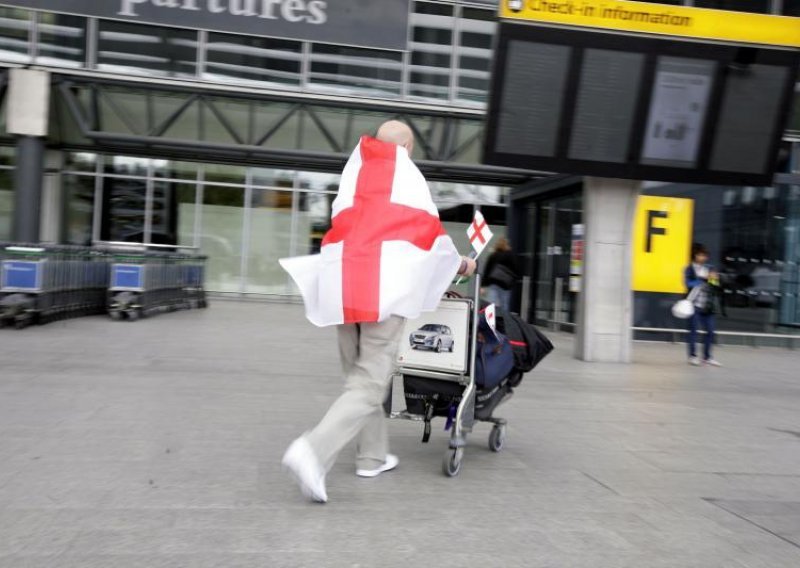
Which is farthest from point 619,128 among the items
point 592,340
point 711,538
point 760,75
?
point 711,538

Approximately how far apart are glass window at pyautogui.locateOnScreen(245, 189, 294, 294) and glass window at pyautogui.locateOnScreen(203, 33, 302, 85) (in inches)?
136

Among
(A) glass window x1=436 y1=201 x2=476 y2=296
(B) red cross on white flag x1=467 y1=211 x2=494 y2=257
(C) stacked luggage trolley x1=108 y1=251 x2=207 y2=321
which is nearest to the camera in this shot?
(B) red cross on white flag x1=467 y1=211 x2=494 y2=257

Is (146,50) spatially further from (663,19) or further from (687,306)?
(687,306)

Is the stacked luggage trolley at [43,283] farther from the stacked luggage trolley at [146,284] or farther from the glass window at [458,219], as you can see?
the glass window at [458,219]

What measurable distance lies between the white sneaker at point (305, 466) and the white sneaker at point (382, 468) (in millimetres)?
759

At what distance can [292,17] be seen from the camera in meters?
15.2

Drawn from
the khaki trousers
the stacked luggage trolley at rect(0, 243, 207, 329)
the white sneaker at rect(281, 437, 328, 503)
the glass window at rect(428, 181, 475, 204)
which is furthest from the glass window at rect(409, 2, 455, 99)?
the white sneaker at rect(281, 437, 328, 503)

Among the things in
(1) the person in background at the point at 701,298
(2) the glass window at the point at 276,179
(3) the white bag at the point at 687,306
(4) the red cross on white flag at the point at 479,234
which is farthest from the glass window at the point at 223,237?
(4) the red cross on white flag at the point at 479,234

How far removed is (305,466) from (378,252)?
1.15 meters

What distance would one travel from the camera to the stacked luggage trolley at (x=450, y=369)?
4.92m

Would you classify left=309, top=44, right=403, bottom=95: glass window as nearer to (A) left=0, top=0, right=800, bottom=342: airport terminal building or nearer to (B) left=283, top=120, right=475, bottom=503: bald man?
(A) left=0, top=0, right=800, bottom=342: airport terminal building

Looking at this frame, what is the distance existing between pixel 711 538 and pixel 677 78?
828 cm

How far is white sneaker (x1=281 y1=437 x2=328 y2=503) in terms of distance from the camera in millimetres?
4074

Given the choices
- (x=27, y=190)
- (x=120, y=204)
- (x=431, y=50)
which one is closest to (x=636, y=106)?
(x=431, y=50)
